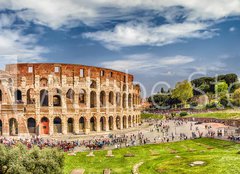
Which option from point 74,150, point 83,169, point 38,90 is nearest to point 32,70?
point 38,90

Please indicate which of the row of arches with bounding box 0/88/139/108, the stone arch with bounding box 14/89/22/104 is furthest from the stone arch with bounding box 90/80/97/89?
the stone arch with bounding box 14/89/22/104

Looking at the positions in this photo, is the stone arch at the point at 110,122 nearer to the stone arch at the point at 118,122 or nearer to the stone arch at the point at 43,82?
the stone arch at the point at 118,122

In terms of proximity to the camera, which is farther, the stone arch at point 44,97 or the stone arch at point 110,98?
the stone arch at point 110,98

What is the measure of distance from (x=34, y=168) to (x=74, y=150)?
17134 mm

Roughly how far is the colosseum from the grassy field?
579 inches

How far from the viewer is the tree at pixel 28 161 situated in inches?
585

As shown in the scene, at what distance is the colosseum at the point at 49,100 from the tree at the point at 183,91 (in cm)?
5959

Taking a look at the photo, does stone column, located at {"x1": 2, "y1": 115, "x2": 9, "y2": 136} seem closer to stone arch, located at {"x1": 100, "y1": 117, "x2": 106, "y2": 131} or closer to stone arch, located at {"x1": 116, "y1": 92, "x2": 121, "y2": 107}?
stone arch, located at {"x1": 100, "y1": 117, "x2": 106, "y2": 131}

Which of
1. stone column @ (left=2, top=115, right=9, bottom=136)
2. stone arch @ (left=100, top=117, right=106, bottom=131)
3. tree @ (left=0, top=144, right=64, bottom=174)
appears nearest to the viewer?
tree @ (left=0, top=144, right=64, bottom=174)

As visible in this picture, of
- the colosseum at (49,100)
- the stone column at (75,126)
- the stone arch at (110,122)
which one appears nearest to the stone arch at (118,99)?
the stone arch at (110,122)

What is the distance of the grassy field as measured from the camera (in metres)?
22.1

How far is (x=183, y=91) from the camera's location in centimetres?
10162

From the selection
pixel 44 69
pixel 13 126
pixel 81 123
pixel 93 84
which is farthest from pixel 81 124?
pixel 44 69

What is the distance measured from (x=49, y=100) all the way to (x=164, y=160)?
78.2 feet
